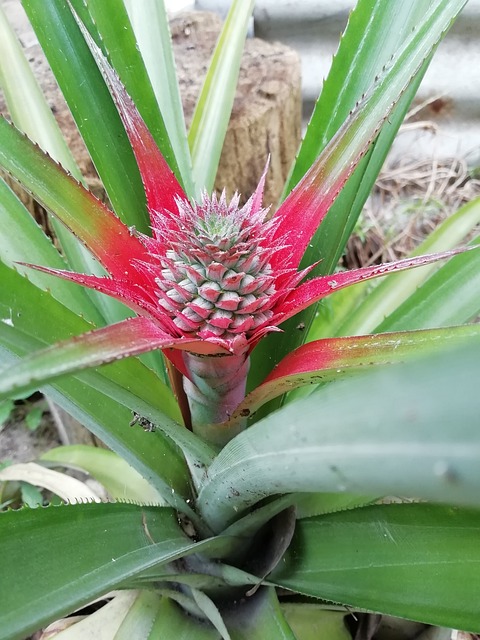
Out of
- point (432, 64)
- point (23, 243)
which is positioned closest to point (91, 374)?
point (23, 243)

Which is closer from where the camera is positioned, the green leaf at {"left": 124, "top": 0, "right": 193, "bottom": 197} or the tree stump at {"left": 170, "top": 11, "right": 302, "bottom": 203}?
the green leaf at {"left": 124, "top": 0, "right": 193, "bottom": 197}

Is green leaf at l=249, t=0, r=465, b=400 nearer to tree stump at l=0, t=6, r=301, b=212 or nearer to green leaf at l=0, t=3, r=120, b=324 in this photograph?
green leaf at l=0, t=3, r=120, b=324

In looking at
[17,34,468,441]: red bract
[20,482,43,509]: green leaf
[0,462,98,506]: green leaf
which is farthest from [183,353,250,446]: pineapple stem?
[20,482,43,509]: green leaf

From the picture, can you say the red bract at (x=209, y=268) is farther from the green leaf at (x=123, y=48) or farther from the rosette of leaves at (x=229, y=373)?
the green leaf at (x=123, y=48)

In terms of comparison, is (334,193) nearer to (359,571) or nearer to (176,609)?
(359,571)

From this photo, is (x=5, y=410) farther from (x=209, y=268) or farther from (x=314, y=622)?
(x=209, y=268)

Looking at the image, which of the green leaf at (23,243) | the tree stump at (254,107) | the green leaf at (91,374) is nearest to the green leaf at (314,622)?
the green leaf at (91,374)

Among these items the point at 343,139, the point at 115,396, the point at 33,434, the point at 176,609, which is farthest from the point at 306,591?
the point at 33,434
